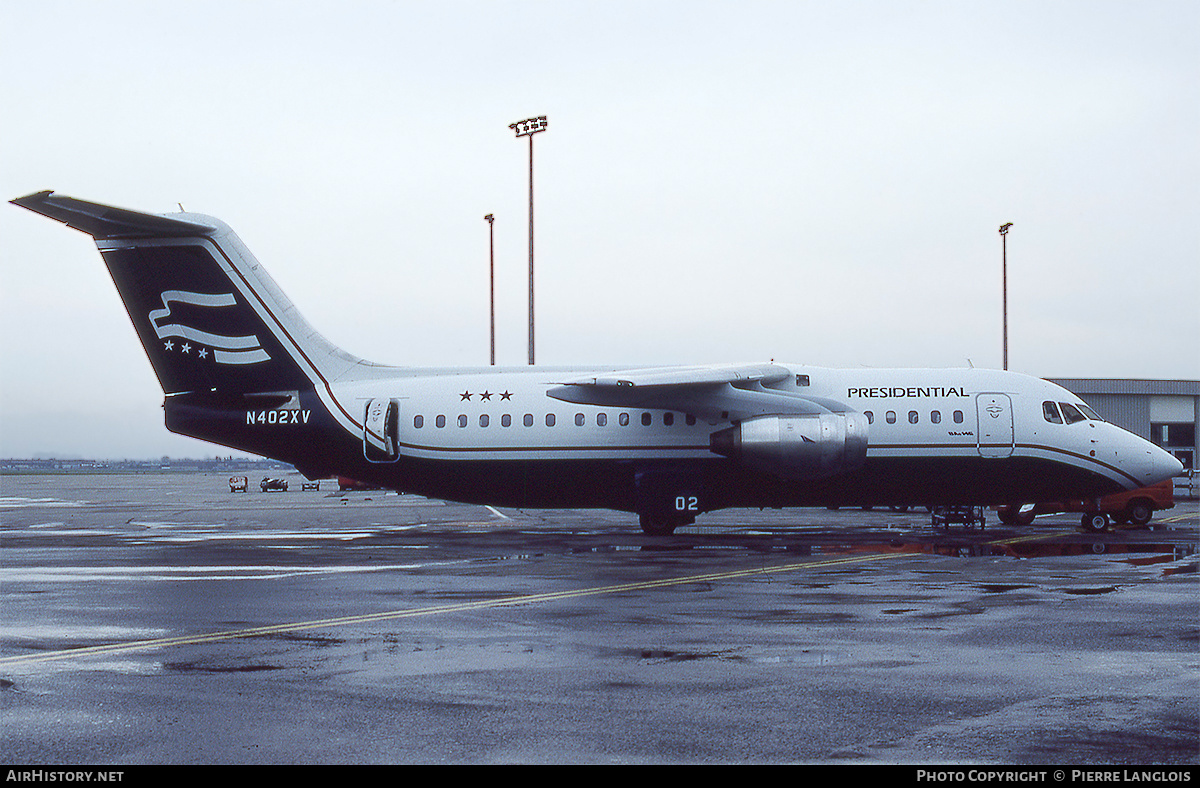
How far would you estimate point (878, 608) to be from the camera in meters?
13.9

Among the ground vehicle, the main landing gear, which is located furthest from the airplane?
the main landing gear

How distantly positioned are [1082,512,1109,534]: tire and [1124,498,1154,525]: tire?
3.89 feet

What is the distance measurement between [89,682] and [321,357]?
64.5ft

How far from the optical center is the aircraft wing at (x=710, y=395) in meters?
26.3

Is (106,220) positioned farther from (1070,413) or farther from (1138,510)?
(1138,510)

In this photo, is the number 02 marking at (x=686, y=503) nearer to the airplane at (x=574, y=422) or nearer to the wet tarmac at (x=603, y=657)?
the airplane at (x=574, y=422)

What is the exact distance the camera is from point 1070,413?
91.7 feet

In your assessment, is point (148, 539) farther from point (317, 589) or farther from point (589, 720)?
point (589, 720)

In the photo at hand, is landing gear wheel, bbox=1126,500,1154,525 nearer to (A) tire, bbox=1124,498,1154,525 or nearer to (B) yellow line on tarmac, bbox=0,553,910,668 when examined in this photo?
(A) tire, bbox=1124,498,1154,525

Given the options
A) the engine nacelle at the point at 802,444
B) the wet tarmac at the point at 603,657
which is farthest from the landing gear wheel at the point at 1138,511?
the engine nacelle at the point at 802,444

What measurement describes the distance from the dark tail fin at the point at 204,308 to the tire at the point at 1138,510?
22.9 meters

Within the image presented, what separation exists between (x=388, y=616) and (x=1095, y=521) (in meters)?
23.0

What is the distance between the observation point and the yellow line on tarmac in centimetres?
1095

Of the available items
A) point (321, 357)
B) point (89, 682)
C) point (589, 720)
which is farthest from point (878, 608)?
point (321, 357)
